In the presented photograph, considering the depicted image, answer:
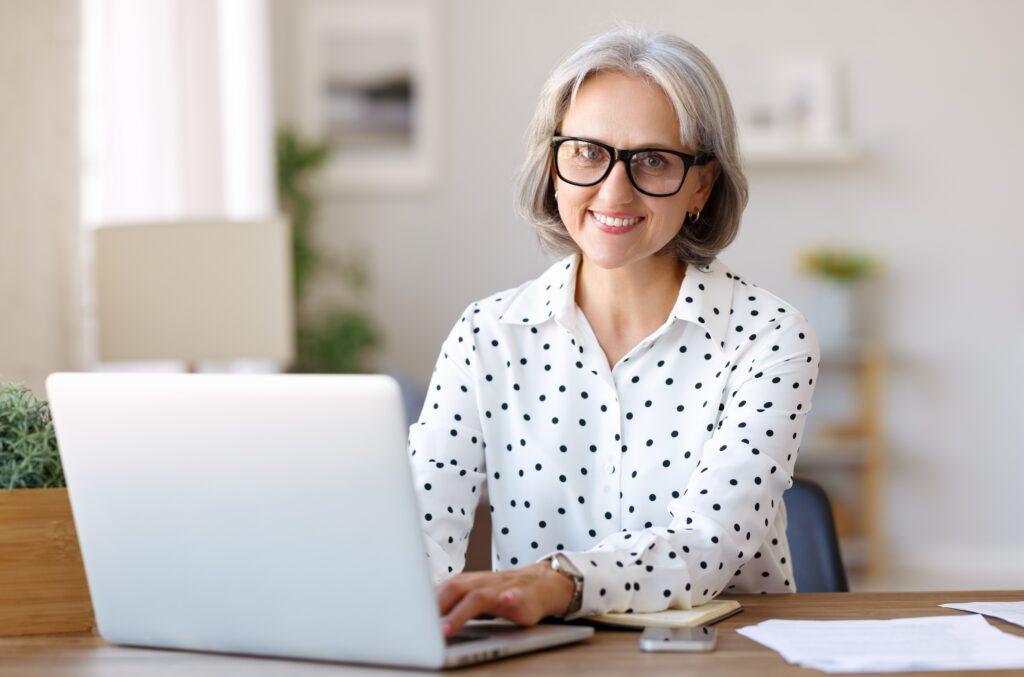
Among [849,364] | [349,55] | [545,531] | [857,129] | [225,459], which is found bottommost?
[849,364]

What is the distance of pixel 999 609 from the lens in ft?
4.09

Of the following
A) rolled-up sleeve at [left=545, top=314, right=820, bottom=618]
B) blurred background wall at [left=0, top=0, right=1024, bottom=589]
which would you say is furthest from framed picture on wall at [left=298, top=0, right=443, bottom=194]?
rolled-up sleeve at [left=545, top=314, right=820, bottom=618]

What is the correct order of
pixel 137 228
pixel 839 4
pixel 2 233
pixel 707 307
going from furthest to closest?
pixel 839 4 → pixel 137 228 → pixel 2 233 → pixel 707 307

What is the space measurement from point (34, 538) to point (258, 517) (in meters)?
0.34

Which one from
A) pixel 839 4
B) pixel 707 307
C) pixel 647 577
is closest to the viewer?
pixel 647 577

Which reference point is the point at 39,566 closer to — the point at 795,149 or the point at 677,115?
the point at 677,115

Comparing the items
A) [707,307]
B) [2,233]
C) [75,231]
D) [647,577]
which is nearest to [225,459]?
[647,577]

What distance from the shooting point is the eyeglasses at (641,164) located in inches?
62.7

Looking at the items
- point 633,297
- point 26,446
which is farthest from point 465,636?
point 633,297

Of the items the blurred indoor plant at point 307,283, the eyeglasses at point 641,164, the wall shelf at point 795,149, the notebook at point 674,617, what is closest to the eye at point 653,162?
the eyeglasses at point 641,164

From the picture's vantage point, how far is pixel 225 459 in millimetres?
1038

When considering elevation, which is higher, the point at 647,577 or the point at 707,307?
the point at 707,307

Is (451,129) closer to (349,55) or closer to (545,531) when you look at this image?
(349,55)

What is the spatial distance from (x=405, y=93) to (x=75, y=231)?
2.72 meters
